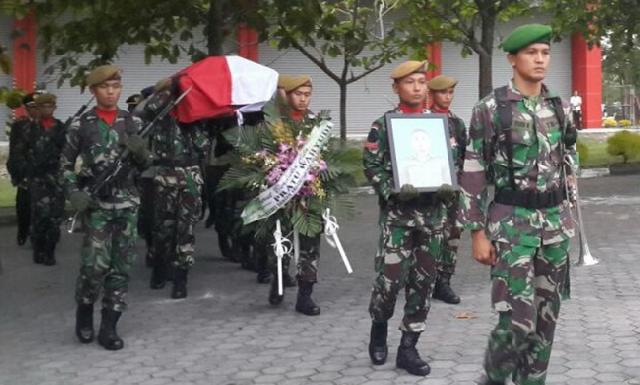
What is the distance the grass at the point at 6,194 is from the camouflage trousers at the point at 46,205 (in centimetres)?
612

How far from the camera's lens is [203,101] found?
328 inches

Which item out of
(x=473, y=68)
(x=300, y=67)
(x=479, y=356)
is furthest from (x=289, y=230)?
(x=473, y=68)

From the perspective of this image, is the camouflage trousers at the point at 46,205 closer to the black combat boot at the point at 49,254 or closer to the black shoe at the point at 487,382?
the black combat boot at the point at 49,254

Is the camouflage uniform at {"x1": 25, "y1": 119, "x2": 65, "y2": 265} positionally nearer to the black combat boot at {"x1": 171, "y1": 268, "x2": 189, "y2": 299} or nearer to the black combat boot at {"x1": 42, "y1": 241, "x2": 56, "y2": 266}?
the black combat boot at {"x1": 42, "y1": 241, "x2": 56, "y2": 266}

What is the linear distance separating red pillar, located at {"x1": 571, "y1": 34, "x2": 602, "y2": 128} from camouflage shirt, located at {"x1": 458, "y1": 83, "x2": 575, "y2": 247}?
29962 millimetres

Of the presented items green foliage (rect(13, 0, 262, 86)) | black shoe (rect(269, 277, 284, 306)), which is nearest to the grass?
green foliage (rect(13, 0, 262, 86))

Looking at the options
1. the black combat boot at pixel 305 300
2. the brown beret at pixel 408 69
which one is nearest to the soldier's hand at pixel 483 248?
the brown beret at pixel 408 69

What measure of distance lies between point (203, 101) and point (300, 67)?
73.0 feet

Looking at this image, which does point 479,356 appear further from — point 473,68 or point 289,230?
point 473,68

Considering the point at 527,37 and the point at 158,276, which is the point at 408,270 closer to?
the point at 527,37

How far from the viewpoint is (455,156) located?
677 centimetres

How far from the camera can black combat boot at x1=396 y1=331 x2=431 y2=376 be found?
580 centimetres

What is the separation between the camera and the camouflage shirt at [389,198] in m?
5.86

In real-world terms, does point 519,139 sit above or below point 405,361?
above
